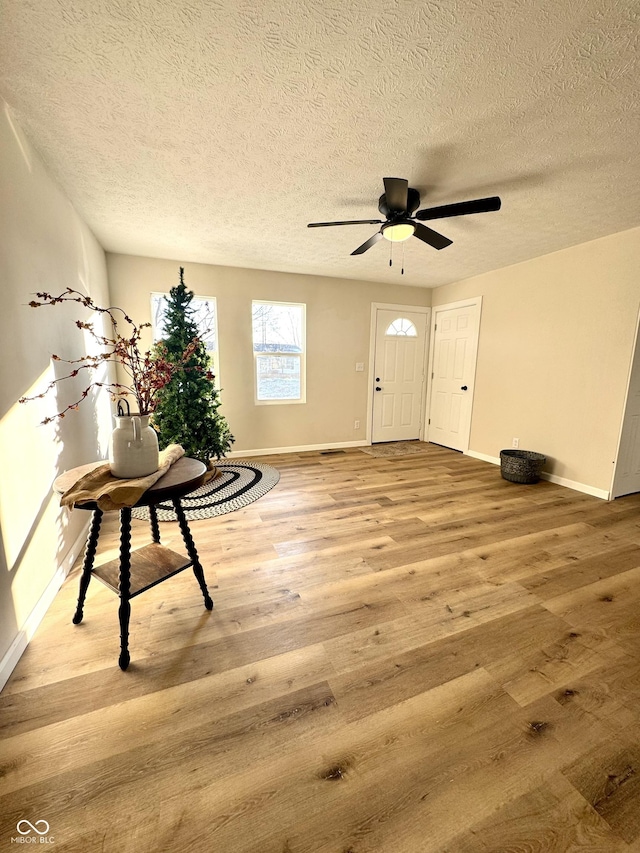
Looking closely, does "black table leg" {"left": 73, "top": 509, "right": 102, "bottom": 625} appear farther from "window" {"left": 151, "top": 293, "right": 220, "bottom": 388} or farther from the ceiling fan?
"window" {"left": 151, "top": 293, "right": 220, "bottom": 388}

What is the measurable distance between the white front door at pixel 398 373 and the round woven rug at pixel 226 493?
2119mm

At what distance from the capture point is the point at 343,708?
4.14ft

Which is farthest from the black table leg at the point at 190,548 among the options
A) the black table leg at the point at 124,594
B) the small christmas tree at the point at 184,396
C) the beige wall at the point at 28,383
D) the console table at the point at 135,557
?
the small christmas tree at the point at 184,396

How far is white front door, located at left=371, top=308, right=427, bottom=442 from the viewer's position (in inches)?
203

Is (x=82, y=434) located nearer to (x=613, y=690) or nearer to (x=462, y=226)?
(x=613, y=690)

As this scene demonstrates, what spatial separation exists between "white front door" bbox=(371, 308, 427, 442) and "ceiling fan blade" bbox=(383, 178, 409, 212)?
290 cm

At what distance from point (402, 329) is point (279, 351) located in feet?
6.47

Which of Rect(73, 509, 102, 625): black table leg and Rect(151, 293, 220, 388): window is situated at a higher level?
Rect(151, 293, 220, 388): window

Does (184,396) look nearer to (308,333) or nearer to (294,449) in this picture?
(294,449)

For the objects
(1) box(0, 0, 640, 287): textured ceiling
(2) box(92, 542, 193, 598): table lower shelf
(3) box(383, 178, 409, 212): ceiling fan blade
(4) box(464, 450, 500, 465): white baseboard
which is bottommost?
(4) box(464, 450, 500, 465): white baseboard

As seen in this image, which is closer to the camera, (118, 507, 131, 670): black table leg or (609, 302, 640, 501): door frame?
(118, 507, 131, 670): black table leg

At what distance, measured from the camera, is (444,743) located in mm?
1150

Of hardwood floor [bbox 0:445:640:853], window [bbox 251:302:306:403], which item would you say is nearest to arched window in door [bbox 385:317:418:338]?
window [bbox 251:302:306:403]

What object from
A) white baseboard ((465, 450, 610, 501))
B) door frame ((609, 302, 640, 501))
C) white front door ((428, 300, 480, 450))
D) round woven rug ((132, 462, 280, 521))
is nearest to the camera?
round woven rug ((132, 462, 280, 521))
